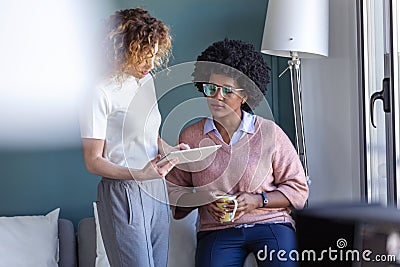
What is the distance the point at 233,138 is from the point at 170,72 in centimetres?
83

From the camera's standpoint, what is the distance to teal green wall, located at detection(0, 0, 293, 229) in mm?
3143

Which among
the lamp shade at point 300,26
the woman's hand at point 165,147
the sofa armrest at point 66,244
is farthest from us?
the sofa armrest at point 66,244

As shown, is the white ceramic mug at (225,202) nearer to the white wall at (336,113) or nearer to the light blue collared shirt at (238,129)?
the light blue collared shirt at (238,129)

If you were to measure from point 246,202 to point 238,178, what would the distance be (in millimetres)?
107

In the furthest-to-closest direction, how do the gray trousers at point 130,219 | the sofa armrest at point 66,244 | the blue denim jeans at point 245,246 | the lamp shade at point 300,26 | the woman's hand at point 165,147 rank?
the sofa armrest at point 66,244 < the lamp shade at point 300,26 < the blue denim jeans at point 245,246 < the woman's hand at point 165,147 < the gray trousers at point 130,219

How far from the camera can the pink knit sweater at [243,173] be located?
235cm

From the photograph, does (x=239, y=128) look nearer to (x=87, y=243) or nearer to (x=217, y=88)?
(x=217, y=88)

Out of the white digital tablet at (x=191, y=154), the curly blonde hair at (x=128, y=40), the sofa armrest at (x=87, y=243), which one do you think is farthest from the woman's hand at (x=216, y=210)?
the sofa armrest at (x=87, y=243)

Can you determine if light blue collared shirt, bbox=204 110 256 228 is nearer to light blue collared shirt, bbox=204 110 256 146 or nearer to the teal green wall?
light blue collared shirt, bbox=204 110 256 146

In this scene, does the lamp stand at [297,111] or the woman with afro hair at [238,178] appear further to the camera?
the lamp stand at [297,111]

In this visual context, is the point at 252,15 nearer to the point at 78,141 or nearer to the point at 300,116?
the point at 300,116

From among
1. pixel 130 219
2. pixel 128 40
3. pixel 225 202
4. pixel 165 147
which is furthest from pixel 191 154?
pixel 128 40

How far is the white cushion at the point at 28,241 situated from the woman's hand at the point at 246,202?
96 cm

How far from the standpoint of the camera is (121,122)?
207 centimetres
